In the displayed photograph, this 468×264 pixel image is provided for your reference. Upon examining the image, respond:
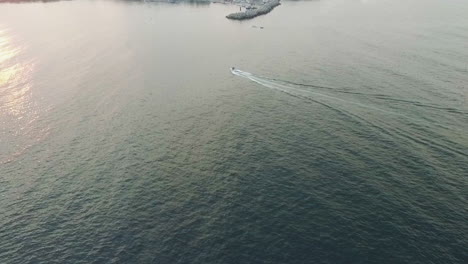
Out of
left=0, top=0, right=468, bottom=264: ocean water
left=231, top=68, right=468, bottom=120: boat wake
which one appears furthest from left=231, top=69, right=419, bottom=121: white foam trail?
left=0, top=0, right=468, bottom=264: ocean water

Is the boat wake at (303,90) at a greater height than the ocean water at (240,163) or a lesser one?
greater

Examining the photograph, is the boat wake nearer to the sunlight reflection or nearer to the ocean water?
the ocean water

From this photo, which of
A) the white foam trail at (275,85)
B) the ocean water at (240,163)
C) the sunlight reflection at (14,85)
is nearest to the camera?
the ocean water at (240,163)

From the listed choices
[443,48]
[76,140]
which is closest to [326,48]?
[443,48]

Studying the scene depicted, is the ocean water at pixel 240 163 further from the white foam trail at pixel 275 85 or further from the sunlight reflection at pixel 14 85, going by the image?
the sunlight reflection at pixel 14 85

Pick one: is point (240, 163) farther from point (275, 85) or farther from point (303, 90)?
point (275, 85)

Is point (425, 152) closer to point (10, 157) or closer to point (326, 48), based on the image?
point (326, 48)

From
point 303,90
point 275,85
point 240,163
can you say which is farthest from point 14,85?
point 303,90

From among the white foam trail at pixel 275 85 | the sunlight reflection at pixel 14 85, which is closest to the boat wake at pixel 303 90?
the white foam trail at pixel 275 85
